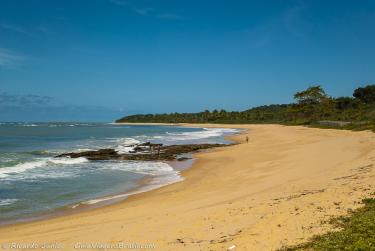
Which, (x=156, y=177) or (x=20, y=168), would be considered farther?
(x=20, y=168)

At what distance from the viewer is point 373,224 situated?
7996 mm

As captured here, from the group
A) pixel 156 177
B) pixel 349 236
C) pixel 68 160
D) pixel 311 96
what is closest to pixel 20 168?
pixel 68 160

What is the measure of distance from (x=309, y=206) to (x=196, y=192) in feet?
23.7

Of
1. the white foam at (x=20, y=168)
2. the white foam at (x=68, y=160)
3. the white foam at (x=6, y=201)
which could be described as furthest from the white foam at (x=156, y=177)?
the white foam at (x=20, y=168)

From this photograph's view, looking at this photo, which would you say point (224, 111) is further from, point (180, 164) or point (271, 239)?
point (271, 239)

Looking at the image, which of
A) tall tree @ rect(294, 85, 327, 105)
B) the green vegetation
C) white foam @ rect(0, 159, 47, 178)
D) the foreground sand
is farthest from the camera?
tall tree @ rect(294, 85, 327, 105)

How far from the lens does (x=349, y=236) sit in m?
7.54

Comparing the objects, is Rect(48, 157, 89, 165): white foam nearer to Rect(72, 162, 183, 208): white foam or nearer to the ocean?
the ocean

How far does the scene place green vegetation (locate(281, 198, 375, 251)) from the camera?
7.01m

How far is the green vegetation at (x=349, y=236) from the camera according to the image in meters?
7.01

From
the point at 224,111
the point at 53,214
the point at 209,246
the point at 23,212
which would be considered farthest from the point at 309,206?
the point at 224,111

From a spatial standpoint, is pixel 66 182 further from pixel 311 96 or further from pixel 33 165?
pixel 311 96

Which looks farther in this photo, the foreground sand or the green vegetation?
the foreground sand

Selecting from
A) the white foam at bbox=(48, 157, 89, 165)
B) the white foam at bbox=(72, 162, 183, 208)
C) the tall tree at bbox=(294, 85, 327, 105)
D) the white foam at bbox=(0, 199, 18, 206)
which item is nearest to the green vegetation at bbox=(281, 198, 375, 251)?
the white foam at bbox=(72, 162, 183, 208)
